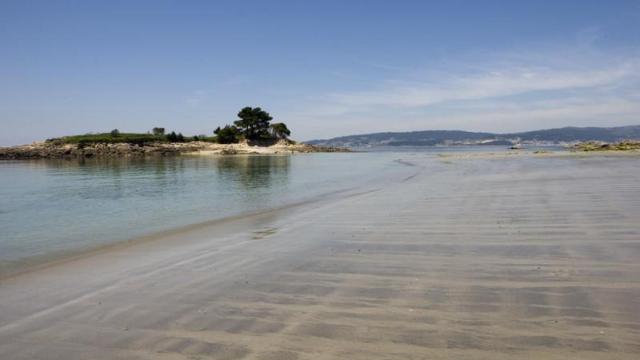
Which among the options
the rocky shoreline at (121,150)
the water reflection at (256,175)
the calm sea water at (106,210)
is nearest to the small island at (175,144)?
the rocky shoreline at (121,150)

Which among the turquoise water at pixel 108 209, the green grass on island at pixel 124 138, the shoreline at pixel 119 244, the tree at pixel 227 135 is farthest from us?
the tree at pixel 227 135

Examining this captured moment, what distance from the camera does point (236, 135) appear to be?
142250 mm

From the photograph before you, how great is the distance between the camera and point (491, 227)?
1286cm

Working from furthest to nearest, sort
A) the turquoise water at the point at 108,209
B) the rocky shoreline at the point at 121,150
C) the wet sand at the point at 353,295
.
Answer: the rocky shoreline at the point at 121,150 → the turquoise water at the point at 108,209 → the wet sand at the point at 353,295

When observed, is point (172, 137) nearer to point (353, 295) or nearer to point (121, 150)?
point (121, 150)

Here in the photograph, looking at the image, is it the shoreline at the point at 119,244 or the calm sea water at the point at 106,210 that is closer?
the shoreline at the point at 119,244

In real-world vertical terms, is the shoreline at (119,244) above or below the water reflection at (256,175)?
below

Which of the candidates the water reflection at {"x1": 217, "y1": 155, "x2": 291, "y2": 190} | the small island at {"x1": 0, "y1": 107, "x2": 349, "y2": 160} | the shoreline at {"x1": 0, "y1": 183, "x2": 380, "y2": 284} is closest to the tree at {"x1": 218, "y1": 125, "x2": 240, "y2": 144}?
the small island at {"x1": 0, "y1": 107, "x2": 349, "y2": 160}

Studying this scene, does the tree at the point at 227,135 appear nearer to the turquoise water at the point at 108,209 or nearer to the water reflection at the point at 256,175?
the water reflection at the point at 256,175

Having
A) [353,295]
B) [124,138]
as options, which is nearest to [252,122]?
[124,138]

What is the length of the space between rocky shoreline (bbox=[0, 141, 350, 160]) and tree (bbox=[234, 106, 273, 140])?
700cm

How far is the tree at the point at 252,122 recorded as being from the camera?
144 meters

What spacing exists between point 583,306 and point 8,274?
10765mm

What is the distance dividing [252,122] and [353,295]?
140 meters
